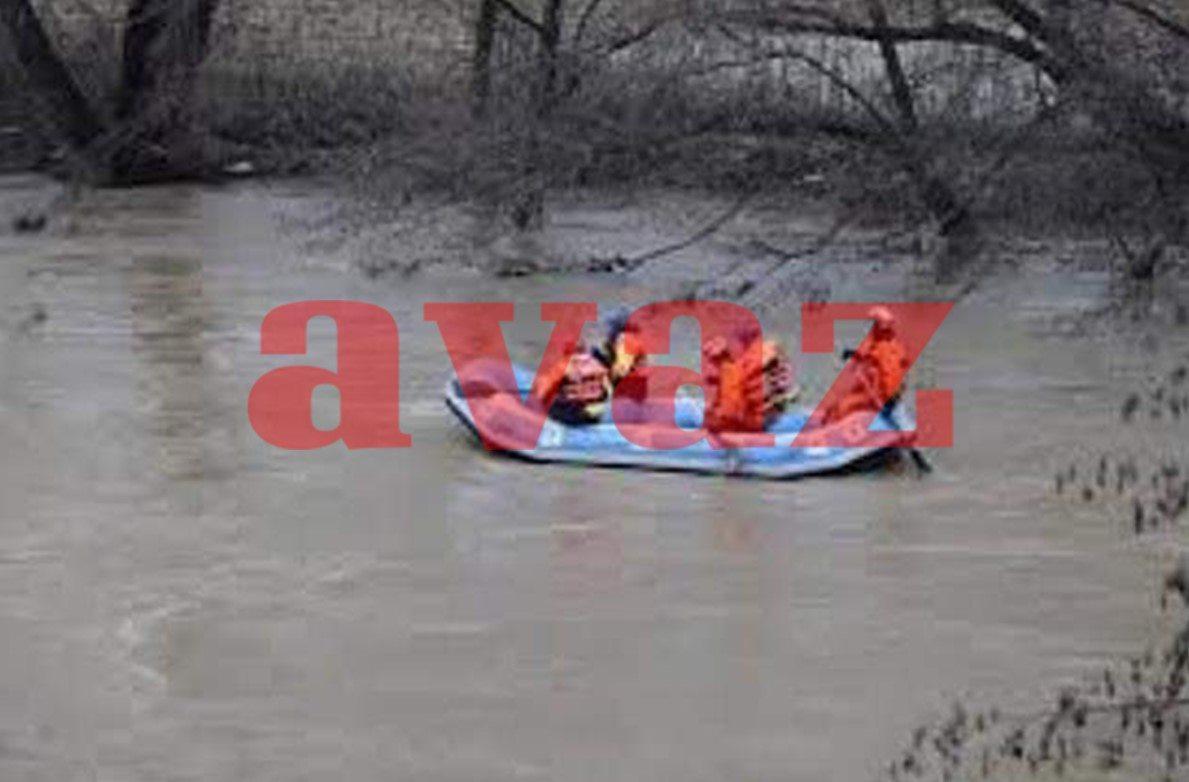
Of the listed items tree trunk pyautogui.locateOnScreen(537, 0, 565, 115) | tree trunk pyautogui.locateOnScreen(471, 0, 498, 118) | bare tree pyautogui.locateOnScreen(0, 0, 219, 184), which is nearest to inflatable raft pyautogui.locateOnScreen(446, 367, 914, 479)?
tree trunk pyautogui.locateOnScreen(537, 0, 565, 115)

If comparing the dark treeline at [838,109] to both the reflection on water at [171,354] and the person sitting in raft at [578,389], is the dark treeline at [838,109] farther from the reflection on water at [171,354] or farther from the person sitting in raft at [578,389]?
the person sitting in raft at [578,389]

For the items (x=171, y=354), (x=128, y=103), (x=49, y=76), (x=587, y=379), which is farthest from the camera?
(x=128, y=103)

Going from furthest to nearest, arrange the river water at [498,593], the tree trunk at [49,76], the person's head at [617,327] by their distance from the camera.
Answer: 1. the tree trunk at [49,76]
2. the person's head at [617,327]
3. the river water at [498,593]

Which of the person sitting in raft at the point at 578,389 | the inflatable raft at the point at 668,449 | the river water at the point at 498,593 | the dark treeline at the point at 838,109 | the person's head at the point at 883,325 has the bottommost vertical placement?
the river water at the point at 498,593

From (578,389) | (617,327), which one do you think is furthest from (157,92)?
(578,389)

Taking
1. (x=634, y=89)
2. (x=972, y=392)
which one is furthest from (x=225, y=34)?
(x=972, y=392)

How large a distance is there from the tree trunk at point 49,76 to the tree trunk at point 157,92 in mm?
423

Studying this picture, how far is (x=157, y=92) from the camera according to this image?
93.0 feet

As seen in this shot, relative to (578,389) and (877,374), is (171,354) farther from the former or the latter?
(877,374)

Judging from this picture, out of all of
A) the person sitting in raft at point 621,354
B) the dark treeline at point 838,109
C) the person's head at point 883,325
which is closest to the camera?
the person's head at point 883,325

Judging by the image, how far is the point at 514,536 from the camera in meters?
12.8

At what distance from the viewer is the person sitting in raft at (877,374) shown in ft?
47.2

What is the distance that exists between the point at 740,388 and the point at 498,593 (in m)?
3.14

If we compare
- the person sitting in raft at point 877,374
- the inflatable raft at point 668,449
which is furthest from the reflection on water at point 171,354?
the person sitting in raft at point 877,374
